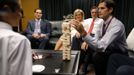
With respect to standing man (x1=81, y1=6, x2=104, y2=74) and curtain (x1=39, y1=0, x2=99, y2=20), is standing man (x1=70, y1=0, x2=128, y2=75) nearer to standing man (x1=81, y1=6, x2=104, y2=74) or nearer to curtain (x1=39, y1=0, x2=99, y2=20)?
standing man (x1=81, y1=6, x2=104, y2=74)

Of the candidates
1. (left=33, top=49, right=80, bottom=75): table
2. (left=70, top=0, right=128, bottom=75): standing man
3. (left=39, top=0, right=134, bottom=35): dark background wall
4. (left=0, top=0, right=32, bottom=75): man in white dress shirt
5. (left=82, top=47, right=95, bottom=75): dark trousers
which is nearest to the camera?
(left=0, top=0, right=32, bottom=75): man in white dress shirt

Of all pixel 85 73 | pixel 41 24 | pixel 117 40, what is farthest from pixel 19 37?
pixel 41 24

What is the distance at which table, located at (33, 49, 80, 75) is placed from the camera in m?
2.17

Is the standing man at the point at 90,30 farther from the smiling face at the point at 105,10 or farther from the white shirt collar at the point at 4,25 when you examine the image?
the white shirt collar at the point at 4,25

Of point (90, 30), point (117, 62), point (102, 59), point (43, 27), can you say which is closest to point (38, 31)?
point (43, 27)

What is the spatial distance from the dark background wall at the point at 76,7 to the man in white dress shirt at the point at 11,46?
450cm

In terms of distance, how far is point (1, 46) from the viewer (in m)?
1.10

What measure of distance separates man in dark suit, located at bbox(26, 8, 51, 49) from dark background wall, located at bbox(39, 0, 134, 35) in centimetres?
76

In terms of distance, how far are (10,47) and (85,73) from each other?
287 cm

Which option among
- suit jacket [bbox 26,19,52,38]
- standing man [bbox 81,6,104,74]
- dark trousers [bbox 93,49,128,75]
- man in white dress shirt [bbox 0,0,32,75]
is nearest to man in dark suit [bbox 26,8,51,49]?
suit jacket [bbox 26,19,52,38]

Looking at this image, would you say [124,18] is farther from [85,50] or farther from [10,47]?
[10,47]

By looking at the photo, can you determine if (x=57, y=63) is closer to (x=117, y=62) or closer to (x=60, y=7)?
(x=117, y=62)

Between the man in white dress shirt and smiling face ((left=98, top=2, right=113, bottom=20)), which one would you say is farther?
smiling face ((left=98, top=2, right=113, bottom=20))

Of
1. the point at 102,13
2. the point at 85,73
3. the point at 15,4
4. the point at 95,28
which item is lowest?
the point at 85,73
